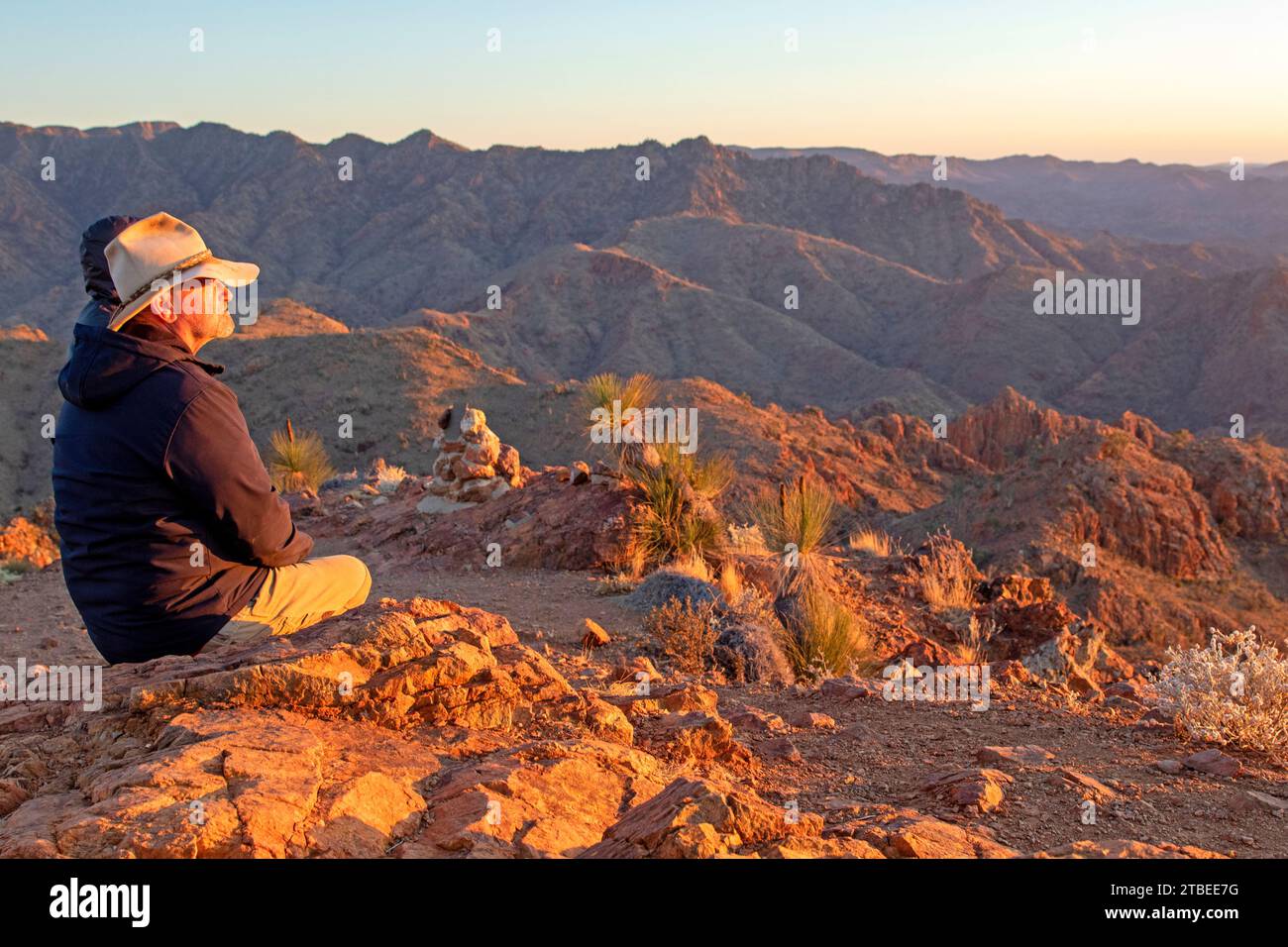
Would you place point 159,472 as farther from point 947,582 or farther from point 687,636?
point 947,582

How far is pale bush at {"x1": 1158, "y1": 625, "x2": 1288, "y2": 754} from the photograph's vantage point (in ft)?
15.7

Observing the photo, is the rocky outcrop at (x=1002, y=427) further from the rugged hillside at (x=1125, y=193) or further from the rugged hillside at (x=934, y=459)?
the rugged hillside at (x=1125, y=193)

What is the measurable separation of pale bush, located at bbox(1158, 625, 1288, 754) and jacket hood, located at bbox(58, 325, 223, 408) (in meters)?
4.73

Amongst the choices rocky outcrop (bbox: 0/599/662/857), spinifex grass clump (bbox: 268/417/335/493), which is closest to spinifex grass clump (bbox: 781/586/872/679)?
rocky outcrop (bbox: 0/599/662/857)

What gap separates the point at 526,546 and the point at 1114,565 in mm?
12124

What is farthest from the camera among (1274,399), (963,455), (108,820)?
(1274,399)

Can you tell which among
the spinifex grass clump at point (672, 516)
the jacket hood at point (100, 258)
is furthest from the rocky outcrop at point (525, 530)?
the jacket hood at point (100, 258)

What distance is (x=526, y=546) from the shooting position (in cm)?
974

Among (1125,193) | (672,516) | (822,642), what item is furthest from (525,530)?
(1125,193)

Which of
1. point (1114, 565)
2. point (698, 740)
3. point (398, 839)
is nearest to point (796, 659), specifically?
point (698, 740)

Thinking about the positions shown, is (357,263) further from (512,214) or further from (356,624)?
(356,624)

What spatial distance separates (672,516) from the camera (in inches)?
370

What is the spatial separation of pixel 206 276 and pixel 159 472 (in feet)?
2.47

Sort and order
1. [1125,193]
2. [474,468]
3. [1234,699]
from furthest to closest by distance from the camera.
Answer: [1125,193]
[474,468]
[1234,699]
